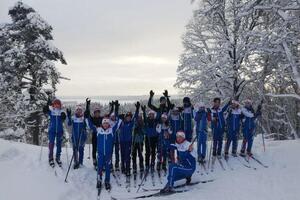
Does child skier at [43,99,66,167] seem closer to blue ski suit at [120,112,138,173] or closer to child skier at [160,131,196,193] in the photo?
blue ski suit at [120,112,138,173]

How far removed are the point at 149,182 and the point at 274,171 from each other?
4092 mm

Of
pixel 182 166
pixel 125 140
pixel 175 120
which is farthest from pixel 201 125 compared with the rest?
pixel 125 140

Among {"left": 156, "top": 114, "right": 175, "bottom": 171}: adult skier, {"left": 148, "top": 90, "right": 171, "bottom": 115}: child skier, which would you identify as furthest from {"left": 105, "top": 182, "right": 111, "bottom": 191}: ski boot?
{"left": 148, "top": 90, "right": 171, "bottom": 115}: child skier

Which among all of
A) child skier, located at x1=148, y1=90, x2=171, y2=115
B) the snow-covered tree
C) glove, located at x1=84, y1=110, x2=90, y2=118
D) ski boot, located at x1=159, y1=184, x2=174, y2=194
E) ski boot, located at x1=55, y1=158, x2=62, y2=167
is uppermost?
the snow-covered tree

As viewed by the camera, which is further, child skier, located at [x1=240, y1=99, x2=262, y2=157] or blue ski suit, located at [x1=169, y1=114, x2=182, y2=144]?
child skier, located at [x1=240, y1=99, x2=262, y2=157]

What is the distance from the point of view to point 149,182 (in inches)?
512

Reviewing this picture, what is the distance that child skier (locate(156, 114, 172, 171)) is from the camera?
14070mm

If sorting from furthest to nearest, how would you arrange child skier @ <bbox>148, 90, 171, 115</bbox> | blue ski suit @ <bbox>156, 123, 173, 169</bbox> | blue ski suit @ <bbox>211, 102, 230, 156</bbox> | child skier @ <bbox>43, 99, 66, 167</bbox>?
blue ski suit @ <bbox>211, 102, 230, 156</bbox>
child skier @ <bbox>148, 90, 171, 115</bbox>
blue ski suit @ <bbox>156, 123, 173, 169</bbox>
child skier @ <bbox>43, 99, 66, 167</bbox>

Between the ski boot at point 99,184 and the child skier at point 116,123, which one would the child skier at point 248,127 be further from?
the ski boot at point 99,184

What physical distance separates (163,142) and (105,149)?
254 cm

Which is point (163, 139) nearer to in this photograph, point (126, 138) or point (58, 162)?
point (126, 138)

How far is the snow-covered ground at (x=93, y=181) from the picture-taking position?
36.8 feet

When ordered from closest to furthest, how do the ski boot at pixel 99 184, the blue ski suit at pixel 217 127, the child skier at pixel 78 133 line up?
the ski boot at pixel 99 184 < the child skier at pixel 78 133 < the blue ski suit at pixel 217 127

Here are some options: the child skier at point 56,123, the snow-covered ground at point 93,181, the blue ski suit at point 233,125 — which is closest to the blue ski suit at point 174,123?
the snow-covered ground at point 93,181
